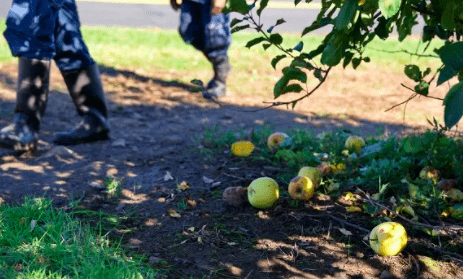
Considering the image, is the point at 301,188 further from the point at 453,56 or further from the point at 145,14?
the point at 145,14

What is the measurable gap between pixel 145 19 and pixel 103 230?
9921mm

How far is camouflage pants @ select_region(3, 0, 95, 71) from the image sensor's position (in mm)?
3633

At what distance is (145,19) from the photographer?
12086 mm

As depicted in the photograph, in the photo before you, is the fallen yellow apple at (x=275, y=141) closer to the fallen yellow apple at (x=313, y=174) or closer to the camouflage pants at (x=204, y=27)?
the fallen yellow apple at (x=313, y=174)

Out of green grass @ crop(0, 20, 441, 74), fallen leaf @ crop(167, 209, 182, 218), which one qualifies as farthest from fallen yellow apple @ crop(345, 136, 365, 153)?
green grass @ crop(0, 20, 441, 74)

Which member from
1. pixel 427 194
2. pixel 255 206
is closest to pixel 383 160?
pixel 427 194

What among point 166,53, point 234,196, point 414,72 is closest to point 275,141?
point 234,196

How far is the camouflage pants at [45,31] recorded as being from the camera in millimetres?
3633

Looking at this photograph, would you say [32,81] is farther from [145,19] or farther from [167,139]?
[145,19]

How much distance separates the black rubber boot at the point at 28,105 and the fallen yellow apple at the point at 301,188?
6.37 ft

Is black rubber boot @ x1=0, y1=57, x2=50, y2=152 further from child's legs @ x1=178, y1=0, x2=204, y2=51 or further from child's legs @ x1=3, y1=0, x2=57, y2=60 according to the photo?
child's legs @ x1=178, y1=0, x2=204, y2=51

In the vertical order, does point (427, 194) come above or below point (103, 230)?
above

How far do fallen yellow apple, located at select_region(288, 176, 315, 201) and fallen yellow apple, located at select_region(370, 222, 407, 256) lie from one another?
20.0 inches

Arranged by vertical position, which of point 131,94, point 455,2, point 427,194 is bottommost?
point 131,94
